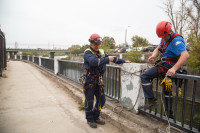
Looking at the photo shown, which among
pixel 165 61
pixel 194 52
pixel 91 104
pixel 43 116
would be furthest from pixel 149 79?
pixel 194 52

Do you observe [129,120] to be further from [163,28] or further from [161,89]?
[161,89]

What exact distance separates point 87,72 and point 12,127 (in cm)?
202

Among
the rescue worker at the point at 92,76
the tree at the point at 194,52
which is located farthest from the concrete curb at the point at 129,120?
the tree at the point at 194,52

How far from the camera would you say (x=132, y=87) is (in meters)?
3.07

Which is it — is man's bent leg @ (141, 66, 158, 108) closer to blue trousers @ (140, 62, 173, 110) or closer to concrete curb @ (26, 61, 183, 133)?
blue trousers @ (140, 62, 173, 110)

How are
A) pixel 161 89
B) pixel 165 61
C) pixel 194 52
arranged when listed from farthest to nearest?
pixel 194 52 → pixel 161 89 → pixel 165 61

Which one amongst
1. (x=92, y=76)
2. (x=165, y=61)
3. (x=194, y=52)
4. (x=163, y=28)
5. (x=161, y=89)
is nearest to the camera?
(x=163, y=28)

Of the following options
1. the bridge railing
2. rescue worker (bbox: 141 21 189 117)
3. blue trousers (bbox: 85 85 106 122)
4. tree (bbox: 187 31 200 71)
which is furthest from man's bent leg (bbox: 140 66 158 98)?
tree (bbox: 187 31 200 71)

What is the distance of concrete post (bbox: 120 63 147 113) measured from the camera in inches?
114

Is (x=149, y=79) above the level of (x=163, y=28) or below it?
below

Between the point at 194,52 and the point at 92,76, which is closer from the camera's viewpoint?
the point at 92,76

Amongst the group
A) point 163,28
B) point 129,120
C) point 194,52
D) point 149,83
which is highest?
point 194,52

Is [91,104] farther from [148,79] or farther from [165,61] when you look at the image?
[165,61]

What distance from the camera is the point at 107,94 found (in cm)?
429
